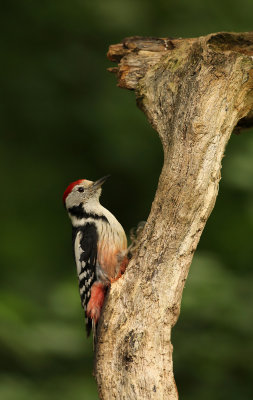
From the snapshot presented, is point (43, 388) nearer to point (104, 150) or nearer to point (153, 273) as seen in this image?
point (153, 273)

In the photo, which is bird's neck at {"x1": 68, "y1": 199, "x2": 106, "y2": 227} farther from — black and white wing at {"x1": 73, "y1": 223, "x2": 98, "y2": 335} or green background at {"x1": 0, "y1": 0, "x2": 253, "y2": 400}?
green background at {"x1": 0, "y1": 0, "x2": 253, "y2": 400}

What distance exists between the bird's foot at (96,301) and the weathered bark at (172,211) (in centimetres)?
62

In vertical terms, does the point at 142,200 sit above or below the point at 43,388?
above

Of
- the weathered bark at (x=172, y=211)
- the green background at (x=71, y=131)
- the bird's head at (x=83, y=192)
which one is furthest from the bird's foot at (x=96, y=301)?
the green background at (x=71, y=131)

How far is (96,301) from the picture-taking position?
4.96 m

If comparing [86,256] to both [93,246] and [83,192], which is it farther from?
[83,192]

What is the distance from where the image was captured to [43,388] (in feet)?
18.2

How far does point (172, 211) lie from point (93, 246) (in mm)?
1408

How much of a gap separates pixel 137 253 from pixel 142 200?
3.86m

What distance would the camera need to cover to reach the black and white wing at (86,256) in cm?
514

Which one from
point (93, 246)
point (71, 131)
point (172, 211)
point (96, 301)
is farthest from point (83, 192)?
point (71, 131)

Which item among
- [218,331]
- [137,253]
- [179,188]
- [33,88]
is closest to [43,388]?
[218,331]

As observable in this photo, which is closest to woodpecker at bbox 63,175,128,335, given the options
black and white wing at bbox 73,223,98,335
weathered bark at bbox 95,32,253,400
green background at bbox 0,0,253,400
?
black and white wing at bbox 73,223,98,335

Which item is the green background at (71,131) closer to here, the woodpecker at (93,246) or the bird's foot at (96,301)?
the woodpecker at (93,246)
